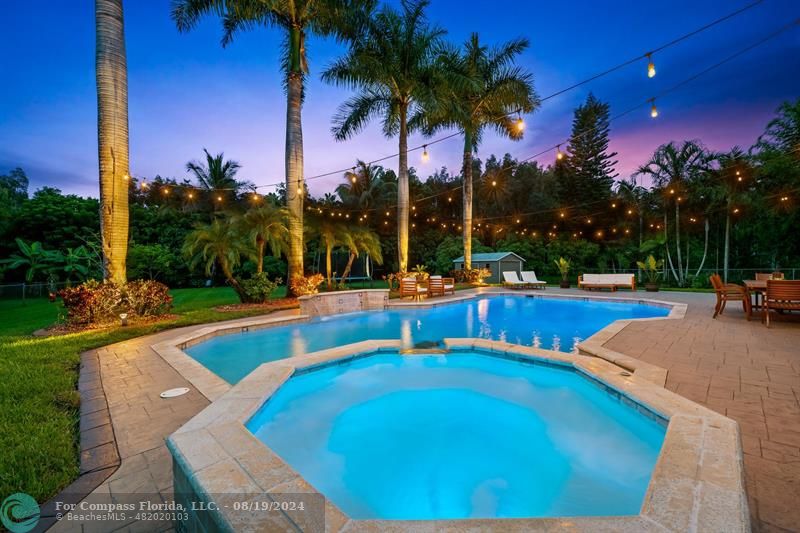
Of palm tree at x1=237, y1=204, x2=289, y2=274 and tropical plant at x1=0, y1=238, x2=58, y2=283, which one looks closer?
palm tree at x1=237, y1=204, x2=289, y2=274

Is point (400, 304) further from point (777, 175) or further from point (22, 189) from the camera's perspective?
point (22, 189)

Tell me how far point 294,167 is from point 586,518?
11230mm

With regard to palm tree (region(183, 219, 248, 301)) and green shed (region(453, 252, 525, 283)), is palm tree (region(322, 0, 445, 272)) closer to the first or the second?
palm tree (region(183, 219, 248, 301))

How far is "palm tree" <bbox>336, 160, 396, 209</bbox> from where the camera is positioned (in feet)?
83.9

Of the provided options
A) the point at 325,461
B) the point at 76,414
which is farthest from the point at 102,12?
the point at 325,461

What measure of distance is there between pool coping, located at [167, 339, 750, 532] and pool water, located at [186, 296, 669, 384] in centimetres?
251

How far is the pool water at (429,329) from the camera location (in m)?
5.95

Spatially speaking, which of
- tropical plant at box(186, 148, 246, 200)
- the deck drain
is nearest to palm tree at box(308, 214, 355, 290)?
the deck drain

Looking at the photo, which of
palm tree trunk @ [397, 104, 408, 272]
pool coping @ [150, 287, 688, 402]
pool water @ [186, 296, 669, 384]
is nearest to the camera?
pool coping @ [150, 287, 688, 402]

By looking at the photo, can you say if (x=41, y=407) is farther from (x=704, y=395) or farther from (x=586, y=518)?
(x=704, y=395)

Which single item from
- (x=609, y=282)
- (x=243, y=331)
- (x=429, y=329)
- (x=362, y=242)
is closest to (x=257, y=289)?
(x=243, y=331)

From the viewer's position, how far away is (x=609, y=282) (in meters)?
15.3

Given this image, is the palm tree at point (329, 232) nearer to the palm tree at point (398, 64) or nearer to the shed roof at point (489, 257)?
the palm tree at point (398, 64)

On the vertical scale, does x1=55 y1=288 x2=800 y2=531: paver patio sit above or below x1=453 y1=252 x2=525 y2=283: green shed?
below
